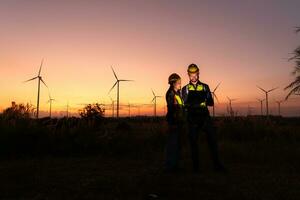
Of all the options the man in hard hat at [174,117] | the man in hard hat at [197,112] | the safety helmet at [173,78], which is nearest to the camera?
the man in hard hat at [197,112]

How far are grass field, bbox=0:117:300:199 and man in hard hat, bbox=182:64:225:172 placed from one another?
414 millimetres

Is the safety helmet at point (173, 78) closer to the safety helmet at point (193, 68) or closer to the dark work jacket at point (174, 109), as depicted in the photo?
the dark work jacket at point (174, 109)

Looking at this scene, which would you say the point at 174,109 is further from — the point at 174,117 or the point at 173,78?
the point at 173,78

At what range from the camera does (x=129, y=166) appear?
384 inches

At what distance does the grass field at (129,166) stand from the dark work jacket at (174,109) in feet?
3.58

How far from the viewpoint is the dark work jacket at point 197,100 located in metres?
8.67

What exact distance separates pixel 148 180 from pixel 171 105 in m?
1.96

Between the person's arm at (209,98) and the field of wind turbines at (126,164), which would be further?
the person's arm at (209,98)

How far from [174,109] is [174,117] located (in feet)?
0.55

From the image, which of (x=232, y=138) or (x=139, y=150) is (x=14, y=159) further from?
(x=232, y=138)

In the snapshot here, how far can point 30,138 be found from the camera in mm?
12586

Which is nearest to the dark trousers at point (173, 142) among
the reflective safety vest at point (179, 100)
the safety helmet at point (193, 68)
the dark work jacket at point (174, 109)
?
the dark work jacket at point (174, 109)

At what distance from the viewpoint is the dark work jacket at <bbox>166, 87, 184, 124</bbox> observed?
8.87 m

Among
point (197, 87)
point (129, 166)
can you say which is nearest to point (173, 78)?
point (197, 87)
